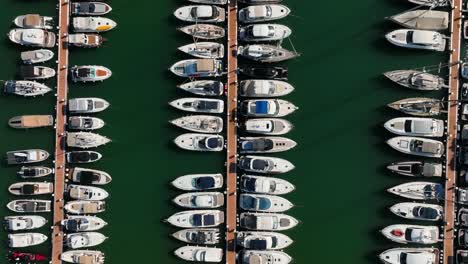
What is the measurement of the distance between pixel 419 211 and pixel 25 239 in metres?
32.4

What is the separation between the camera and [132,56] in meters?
45.4

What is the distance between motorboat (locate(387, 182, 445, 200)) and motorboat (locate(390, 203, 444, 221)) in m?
0.64

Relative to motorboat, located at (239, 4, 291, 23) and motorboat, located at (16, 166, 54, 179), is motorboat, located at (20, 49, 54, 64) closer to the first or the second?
motorboat, located at (16, 166, 54, 179)

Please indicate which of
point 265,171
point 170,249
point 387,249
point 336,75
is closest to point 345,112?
point 336,75

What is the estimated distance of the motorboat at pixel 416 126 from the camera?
138 ft

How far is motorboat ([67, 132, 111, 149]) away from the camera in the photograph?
4422 cm

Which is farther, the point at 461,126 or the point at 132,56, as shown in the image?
the point at 132,56

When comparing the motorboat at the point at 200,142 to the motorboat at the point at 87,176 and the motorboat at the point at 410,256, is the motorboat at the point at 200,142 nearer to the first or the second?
the motorboat at the point at 87,176

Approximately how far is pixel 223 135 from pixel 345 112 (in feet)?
34.1

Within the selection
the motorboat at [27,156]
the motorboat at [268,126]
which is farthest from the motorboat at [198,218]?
the motorboat at [27,156]

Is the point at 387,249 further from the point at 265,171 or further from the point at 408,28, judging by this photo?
the point at 408,28

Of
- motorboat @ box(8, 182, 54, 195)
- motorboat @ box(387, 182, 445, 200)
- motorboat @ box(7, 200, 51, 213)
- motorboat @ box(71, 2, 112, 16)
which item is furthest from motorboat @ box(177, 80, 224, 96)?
motorboat @ box(387, 182, 445, 200)

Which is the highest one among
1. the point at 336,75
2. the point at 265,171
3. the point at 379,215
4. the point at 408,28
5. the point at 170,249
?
the point at 408,28

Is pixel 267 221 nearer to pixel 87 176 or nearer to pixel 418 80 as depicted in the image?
pixel 87 176
